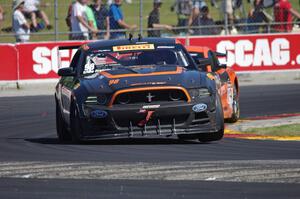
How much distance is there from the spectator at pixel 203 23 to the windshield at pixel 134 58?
1242 centimetres

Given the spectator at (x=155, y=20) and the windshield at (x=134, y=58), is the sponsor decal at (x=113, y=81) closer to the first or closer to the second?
the windshield at (x=134, y=58)

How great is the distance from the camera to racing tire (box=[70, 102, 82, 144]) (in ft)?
42.8

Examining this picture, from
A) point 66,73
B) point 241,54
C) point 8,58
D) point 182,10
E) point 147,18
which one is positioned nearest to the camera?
point 66,73

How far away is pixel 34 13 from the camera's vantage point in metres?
25.5

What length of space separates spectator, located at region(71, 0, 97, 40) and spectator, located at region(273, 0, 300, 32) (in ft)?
16.3

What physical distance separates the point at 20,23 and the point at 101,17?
6.67 feet

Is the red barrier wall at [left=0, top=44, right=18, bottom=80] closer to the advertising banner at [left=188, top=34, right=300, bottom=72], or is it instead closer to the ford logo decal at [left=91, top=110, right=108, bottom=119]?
the advertising banner at [left=188, top=34, right=300, bottom=72]

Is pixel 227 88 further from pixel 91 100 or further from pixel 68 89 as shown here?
pixel 91 100

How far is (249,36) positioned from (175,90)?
13704mm

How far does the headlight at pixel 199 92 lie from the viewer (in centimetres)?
1279

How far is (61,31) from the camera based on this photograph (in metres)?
26.1

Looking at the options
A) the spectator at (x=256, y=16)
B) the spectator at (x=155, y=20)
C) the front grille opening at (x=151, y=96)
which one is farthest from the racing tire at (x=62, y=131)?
the spectator at (x=256, y=16)

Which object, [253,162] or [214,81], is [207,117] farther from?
[253,162]

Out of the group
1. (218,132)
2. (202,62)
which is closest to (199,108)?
(218,132)
